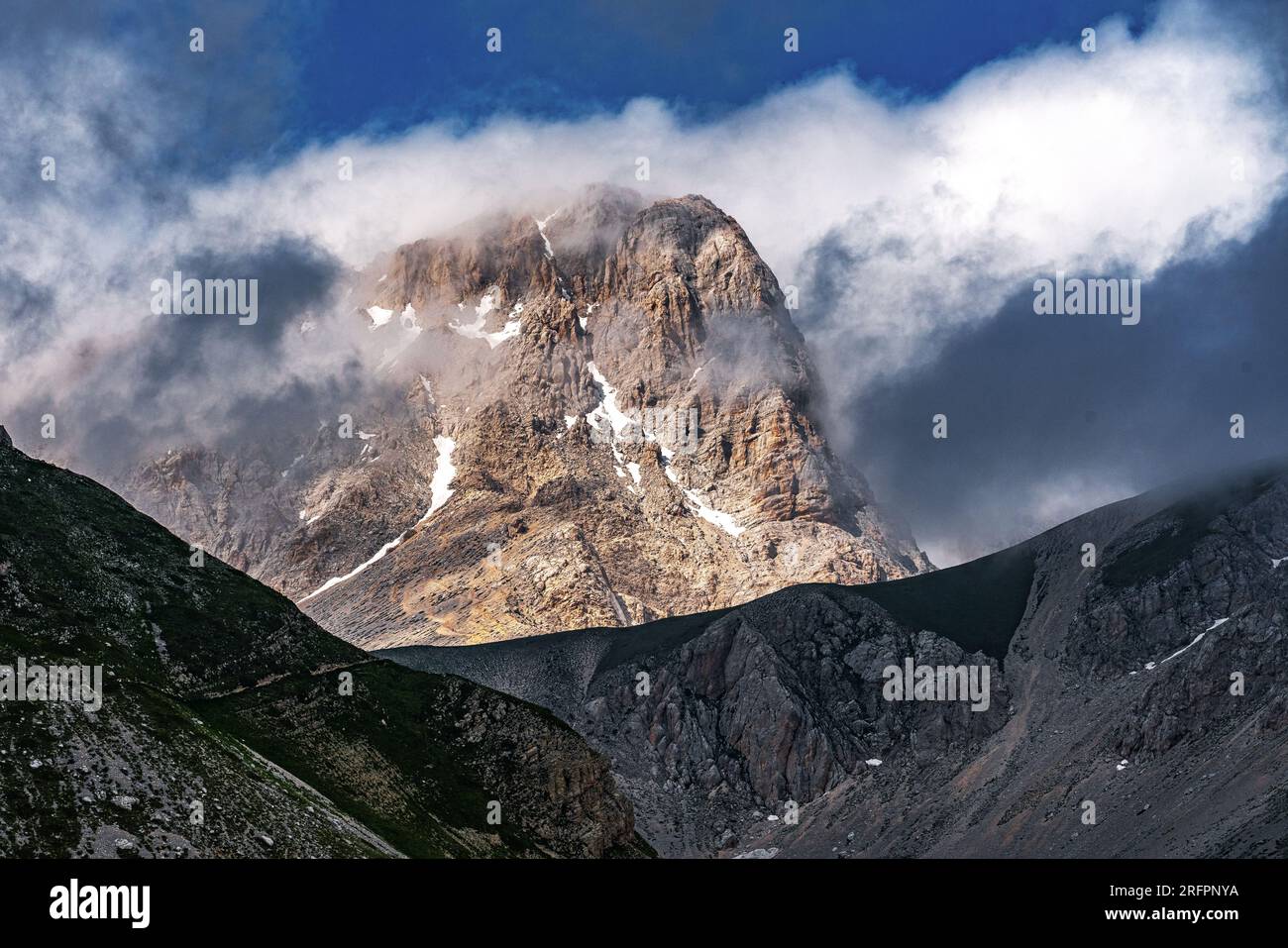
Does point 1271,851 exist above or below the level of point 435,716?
below
